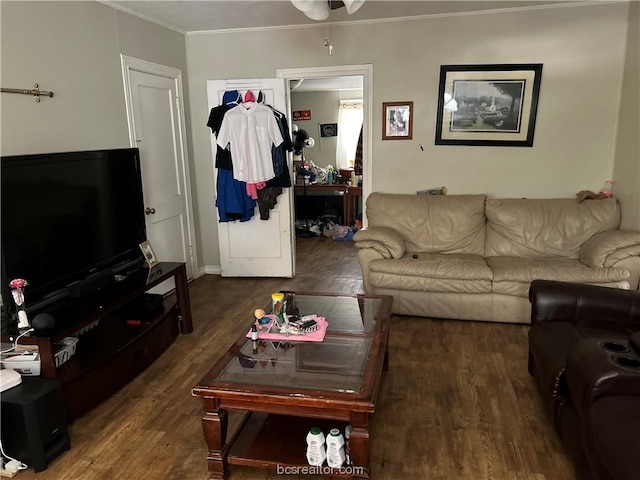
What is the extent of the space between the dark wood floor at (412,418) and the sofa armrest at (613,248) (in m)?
0.74

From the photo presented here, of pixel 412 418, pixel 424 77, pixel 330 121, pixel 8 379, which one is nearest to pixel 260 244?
pixel 424 77

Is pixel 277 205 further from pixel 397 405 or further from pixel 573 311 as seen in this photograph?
pixel 573 311

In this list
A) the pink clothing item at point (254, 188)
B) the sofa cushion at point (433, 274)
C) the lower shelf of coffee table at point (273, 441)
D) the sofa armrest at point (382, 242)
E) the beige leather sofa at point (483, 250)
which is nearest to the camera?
the lower shelf of coffee table at point (273, 441)

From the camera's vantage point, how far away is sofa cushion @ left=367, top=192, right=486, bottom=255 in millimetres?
3906

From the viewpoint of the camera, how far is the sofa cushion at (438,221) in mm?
3906

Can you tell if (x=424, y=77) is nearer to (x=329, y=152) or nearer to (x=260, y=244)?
(x=260, y=244)

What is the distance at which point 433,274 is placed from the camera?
3477 mm

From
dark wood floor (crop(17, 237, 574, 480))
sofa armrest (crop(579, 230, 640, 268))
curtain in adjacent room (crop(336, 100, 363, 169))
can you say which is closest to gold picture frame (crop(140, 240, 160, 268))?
dark wood floor (crop(17, 237, 574, 480))

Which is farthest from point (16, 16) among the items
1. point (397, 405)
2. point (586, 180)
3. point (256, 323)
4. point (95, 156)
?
point (586, 180)

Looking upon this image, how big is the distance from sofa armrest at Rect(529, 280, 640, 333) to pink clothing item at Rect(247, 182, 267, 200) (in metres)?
2.63

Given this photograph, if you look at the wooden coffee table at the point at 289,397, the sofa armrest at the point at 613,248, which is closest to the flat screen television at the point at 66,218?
the wooden coffee table at the point at 289,397

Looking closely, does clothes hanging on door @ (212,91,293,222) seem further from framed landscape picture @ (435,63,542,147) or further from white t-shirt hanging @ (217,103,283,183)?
framed landscape picture @ (435,63,542,147)

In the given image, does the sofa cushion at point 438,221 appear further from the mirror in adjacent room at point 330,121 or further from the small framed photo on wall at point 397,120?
the mirror in adjacent room at point 330,121

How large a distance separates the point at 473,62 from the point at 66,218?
11.2 feet
